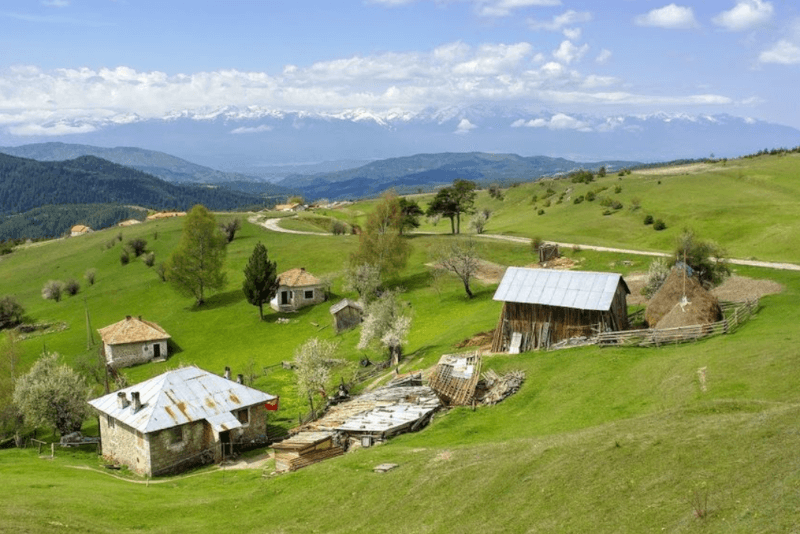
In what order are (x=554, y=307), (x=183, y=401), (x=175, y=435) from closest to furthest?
(x=175, y=435) < (x=183, y=401) < (x=554, y=307)

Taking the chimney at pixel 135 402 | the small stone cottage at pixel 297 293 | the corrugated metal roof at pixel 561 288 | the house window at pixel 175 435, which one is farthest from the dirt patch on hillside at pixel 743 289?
the small stone cottage at pixel 297 293

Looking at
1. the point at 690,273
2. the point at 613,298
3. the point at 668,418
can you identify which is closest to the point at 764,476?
the point at 668,418

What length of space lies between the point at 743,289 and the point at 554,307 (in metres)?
19.5

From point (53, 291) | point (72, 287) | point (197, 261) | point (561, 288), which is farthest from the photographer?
point (72, 287)

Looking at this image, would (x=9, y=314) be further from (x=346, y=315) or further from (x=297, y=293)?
(x=346, y=315)

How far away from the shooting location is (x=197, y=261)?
92.0m

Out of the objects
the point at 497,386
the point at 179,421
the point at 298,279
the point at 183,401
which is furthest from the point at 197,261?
the point at 497,386

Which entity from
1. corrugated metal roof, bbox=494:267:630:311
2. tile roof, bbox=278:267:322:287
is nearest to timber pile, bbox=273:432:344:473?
corrugated metal roof, bbox=494:267:630:311

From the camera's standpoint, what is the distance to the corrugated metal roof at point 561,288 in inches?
1816

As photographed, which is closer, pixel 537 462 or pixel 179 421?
pixel 537 462

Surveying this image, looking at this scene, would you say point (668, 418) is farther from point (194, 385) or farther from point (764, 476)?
point (194, 385)

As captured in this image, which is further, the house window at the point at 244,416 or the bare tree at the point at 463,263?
the bare tree at the point at 463,263

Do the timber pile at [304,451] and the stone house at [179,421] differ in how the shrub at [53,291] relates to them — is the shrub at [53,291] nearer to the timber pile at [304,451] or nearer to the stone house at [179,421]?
the stone house at [179,421]

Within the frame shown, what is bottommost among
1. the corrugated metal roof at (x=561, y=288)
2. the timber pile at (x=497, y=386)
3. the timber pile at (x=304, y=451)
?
the timber pile at (x=304, y=451)
